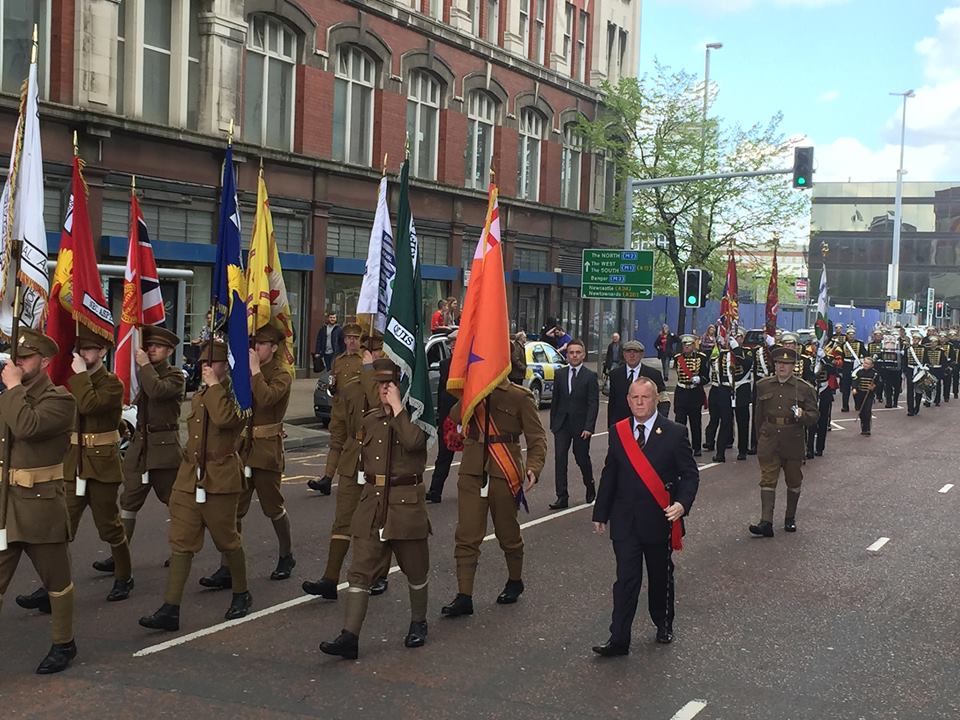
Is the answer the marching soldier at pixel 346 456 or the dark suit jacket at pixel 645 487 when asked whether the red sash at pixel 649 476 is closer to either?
the dark suit jacket at pixel 645 487

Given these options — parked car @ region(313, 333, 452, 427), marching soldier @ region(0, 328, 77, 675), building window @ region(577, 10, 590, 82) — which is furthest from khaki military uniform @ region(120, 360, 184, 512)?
building window @ region(577, 10, 590, 82)

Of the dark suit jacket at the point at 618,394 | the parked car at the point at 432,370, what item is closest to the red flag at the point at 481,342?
the dark suit jacket at the point at 618,394

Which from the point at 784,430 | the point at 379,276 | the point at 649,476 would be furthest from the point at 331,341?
the point at 649,476

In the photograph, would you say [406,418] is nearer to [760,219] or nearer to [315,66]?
[315,66]

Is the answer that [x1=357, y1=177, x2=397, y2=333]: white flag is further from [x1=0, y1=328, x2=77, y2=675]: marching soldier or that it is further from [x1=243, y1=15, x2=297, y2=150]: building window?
[x1=243, y1=15, x2=297, y2=150]: building window

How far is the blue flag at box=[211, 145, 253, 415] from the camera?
8.66 metres

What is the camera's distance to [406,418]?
7801mm

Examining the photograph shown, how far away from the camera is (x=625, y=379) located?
1472 cm

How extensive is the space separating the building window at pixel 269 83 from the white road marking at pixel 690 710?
23733 mm

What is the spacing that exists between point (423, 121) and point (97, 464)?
2800 centimetres

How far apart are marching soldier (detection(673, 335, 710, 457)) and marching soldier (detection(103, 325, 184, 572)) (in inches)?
399

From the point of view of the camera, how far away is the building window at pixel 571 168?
43.3 meters

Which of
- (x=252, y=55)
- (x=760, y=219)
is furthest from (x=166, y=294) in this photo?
(x=760, y=219)

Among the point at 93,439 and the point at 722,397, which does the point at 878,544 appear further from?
the point at 93,439
